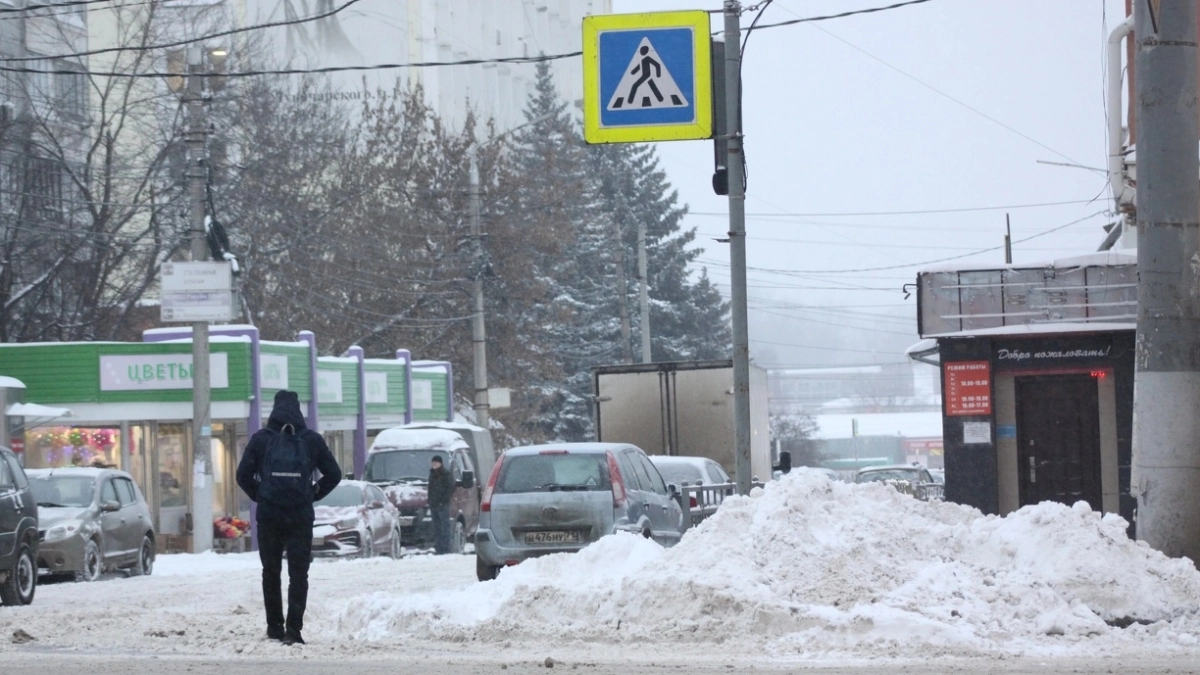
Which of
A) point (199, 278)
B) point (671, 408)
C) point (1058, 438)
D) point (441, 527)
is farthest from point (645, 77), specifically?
point (199, 278)

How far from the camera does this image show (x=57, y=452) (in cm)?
3108

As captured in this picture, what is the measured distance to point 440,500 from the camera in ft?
88.0

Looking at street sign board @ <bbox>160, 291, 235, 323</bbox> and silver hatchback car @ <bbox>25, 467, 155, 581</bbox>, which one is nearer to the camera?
silver hatchback car @ <bbox>25, 467, 155, 581</bbox>

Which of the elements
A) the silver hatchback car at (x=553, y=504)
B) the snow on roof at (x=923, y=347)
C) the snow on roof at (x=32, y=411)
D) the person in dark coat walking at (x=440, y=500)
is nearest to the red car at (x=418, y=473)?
the person in dark coat walking at (x=440, y=500)

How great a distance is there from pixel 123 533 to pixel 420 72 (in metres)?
58.0

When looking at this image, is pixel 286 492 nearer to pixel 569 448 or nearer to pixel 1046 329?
pixel 569 448

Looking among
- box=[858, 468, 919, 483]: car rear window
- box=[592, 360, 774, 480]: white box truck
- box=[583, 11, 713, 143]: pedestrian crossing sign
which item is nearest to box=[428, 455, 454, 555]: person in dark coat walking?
box=[592, 360, 774, 480]: white box truck

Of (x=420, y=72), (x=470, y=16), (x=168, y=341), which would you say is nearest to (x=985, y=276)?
(x=168, y=341)

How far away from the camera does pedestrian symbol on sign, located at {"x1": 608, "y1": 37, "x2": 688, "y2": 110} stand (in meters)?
15.2

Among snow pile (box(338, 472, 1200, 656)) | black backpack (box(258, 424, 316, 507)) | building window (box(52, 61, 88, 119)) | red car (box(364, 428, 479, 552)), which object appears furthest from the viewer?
building window (box(52, 61, 88, 119))

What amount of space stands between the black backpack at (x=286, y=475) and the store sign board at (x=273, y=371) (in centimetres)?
2364

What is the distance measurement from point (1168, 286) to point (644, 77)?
5411 mm

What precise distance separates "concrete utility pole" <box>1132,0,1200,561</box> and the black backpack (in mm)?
6204

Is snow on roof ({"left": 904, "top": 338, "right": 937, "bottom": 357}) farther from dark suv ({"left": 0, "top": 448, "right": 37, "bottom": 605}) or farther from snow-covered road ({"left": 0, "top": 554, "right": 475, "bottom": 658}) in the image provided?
dark suv ({"left": 0, "top": 448, "right": 37, "bottom": 605})
